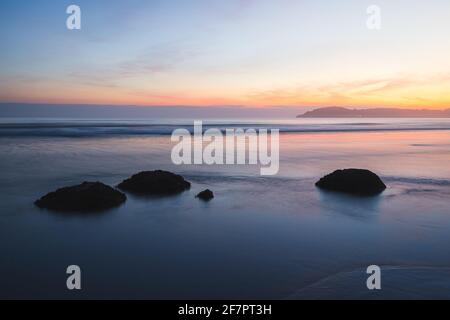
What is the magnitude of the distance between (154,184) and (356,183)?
329 inches

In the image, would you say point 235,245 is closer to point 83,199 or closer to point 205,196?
point 205,196

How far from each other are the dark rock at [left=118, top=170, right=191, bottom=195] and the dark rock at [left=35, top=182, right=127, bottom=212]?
6.41ft

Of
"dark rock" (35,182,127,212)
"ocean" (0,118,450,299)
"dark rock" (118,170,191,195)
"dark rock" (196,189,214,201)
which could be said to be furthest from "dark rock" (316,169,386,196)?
"dark rock" (35,182,127,212)

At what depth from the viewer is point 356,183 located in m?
15.1

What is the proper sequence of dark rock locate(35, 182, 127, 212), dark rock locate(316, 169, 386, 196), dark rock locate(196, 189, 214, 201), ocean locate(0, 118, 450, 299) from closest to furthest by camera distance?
ocean locate(0, 118, 450, 299), dark rock locate(35, 182, 127, 212), dark rock locate(196, 189, 214, 201), dark rock locate(316, 169, 386, 196)

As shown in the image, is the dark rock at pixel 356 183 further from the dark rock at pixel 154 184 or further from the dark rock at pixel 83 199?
the dark rock at pixel 83 199

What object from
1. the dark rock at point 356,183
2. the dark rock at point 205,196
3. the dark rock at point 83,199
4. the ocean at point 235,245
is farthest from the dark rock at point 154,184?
the dark rock at point 356,183

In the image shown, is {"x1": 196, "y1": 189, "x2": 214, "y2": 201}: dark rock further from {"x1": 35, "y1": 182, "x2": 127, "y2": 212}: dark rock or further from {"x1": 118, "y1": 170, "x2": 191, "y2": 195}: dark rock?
{"x1": 35, "y1": 182, "x2": 127, "y2": 212}: dark rock

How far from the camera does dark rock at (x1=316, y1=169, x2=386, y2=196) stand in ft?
49.2

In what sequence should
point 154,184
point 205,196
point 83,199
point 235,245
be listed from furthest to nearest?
point 154,184, point 205,196, point 83,199, point 235,245

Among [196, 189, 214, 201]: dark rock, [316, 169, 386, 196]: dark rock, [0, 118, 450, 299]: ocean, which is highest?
[316, 169, 386, 196]: dark rock

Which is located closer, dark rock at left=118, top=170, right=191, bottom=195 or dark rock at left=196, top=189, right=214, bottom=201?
dark rock at left=196, top=189, right=214, bottom=201

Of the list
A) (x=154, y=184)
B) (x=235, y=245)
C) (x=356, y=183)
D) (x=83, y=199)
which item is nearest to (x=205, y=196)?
(x=154, y=184)
